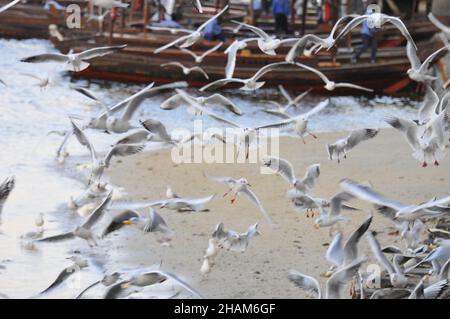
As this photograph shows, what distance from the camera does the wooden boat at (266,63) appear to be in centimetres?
2089

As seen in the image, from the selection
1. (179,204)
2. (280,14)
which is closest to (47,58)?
(179,204)

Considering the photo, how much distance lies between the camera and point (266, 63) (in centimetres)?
2061

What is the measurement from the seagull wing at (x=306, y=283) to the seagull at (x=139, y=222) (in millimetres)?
1370

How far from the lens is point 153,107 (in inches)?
736

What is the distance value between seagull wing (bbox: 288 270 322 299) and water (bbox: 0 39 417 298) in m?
1.72

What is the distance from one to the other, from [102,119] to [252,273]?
246 centimetres

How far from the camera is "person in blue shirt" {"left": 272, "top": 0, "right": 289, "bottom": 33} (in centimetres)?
2198

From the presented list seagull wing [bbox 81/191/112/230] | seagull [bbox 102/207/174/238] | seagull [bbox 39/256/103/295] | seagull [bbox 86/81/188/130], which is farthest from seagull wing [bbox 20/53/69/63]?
seagull [bbox 39/256/103/295]

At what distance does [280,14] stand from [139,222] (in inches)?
530

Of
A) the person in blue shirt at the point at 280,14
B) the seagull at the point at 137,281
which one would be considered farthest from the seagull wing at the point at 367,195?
the person in blue shirt at the point at 280,14

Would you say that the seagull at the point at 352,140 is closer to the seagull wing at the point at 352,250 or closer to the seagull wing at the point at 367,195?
the seagull wing at the point at 367,195

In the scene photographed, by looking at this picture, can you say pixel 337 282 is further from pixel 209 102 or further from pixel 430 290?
pixel 209 102

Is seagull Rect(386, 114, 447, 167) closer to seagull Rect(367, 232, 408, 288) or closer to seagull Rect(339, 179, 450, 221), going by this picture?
seagull Rect(339, 179, 450, 221)
